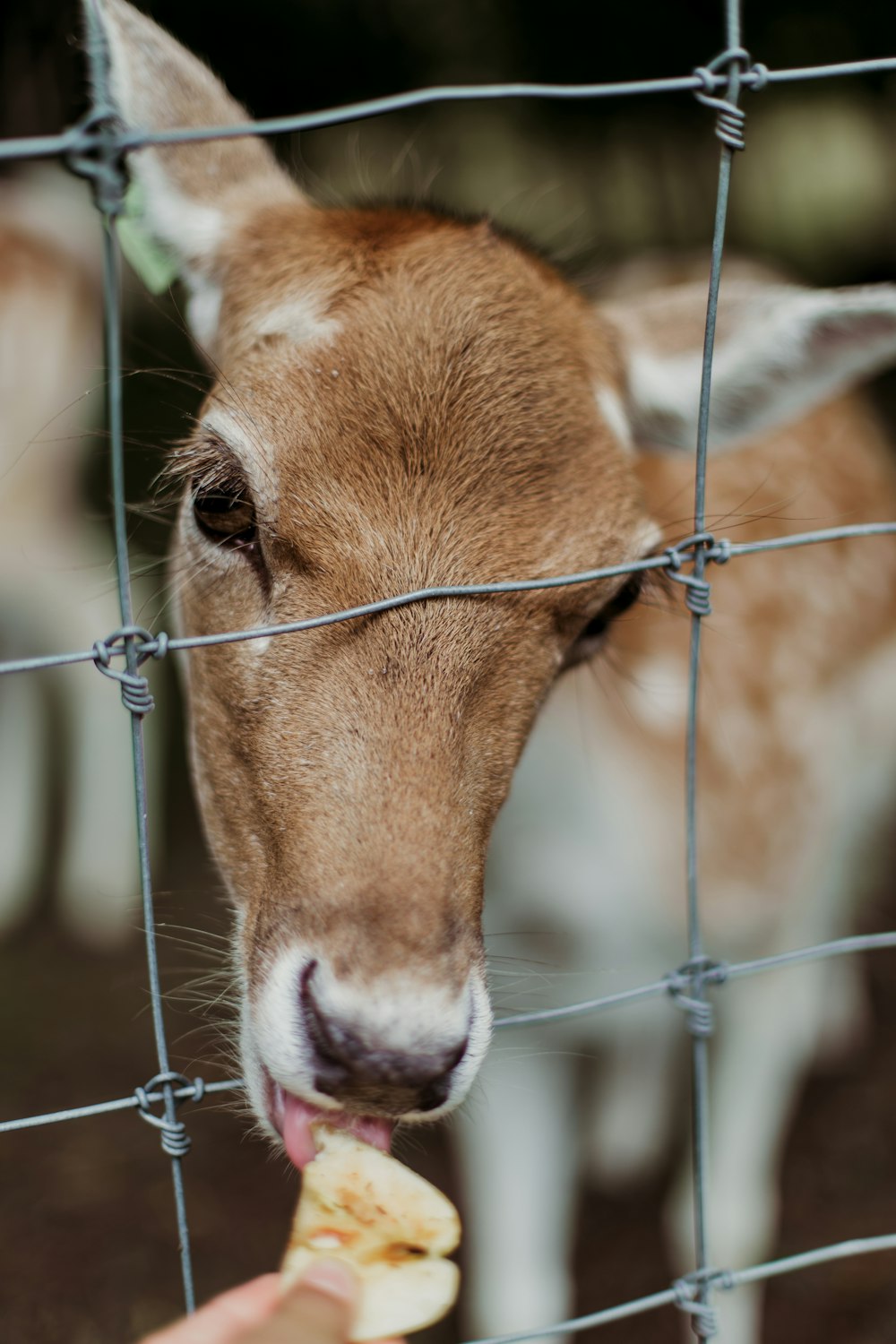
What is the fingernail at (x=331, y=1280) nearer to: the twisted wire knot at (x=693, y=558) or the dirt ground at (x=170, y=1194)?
the twisted wire knot at (x=693, y=558)

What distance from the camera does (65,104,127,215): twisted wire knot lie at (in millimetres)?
1250

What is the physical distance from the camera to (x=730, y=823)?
3.20 meters

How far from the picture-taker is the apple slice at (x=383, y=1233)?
1.37 m

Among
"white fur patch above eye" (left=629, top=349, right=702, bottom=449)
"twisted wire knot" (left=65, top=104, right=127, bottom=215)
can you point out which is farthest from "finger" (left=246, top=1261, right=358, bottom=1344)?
"white fur patch above eye" (left=629, top=349, right=702, bottom=449)

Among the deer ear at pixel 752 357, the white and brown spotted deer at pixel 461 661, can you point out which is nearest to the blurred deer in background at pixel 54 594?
the white and brown spotted deer at pixel 461 661

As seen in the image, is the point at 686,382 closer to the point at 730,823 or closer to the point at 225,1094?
the point at 730,823

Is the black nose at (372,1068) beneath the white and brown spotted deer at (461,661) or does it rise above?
beneath

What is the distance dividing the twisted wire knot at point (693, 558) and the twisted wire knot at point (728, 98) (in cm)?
51

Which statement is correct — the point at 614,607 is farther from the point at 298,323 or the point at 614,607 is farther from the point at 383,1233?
the point at 383,1233

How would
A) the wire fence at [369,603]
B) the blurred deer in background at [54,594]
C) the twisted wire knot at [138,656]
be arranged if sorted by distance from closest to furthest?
the wire fence at [369,603] < the twisted wire knot at [138,656] < the blurred deer in background at [54,594]

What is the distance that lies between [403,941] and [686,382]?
61.2 inches

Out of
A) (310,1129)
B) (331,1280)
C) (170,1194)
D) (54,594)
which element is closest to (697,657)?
(310,1129)

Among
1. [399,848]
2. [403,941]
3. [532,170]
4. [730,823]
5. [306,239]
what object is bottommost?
[403,941]

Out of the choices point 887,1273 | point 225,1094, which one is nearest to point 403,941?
point 225,1094
